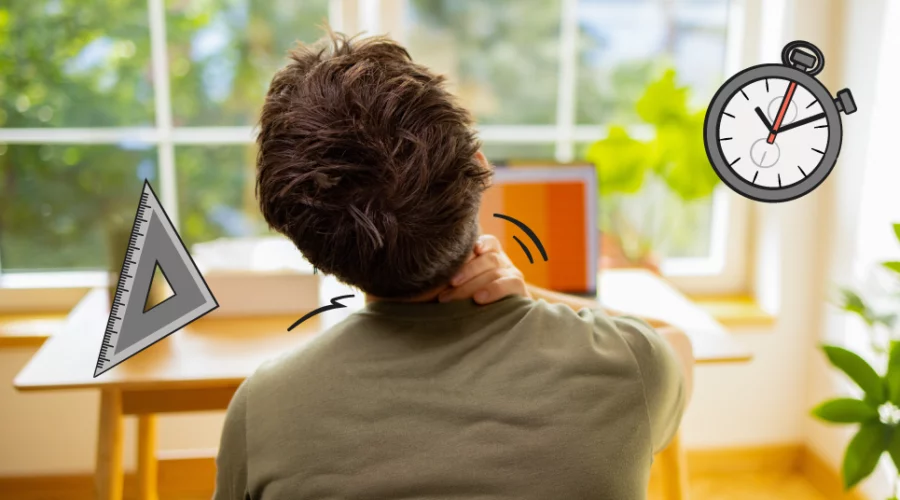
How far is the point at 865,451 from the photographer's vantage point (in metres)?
1.15

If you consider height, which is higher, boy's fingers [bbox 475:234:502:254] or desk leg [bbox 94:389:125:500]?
boy's fingers [bbox 475:234:502:254]

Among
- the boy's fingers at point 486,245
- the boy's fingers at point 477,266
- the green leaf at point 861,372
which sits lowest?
the green leaf at point 861,372

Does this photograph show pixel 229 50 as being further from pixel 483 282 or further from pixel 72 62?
pixel 483 282

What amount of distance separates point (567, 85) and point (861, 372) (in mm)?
1274

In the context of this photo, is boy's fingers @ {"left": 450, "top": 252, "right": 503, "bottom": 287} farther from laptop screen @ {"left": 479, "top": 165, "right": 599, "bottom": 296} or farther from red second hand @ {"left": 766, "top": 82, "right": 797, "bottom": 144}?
laptop screen @ {"left": 479, "top": 165, "right": 599, "bottom": 296}

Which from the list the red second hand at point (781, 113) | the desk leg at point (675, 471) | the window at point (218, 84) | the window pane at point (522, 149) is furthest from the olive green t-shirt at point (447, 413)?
the window pane at point (522, 149)

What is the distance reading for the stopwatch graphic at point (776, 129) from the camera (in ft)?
2.36

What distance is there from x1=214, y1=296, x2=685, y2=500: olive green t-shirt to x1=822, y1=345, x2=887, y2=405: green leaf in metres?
0.47

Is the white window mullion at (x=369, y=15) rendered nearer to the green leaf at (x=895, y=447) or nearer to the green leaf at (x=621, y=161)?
the green leaf at (x=621, y=161)

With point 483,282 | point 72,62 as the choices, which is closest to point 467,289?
point 483,282

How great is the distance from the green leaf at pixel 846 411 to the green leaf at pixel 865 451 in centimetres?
2

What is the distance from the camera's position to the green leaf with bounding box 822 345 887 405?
113 cm

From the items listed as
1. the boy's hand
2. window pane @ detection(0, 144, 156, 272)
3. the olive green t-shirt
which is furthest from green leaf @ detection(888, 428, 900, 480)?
window pane @ detection(0, 144, 156, 272)

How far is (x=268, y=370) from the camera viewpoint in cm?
80
